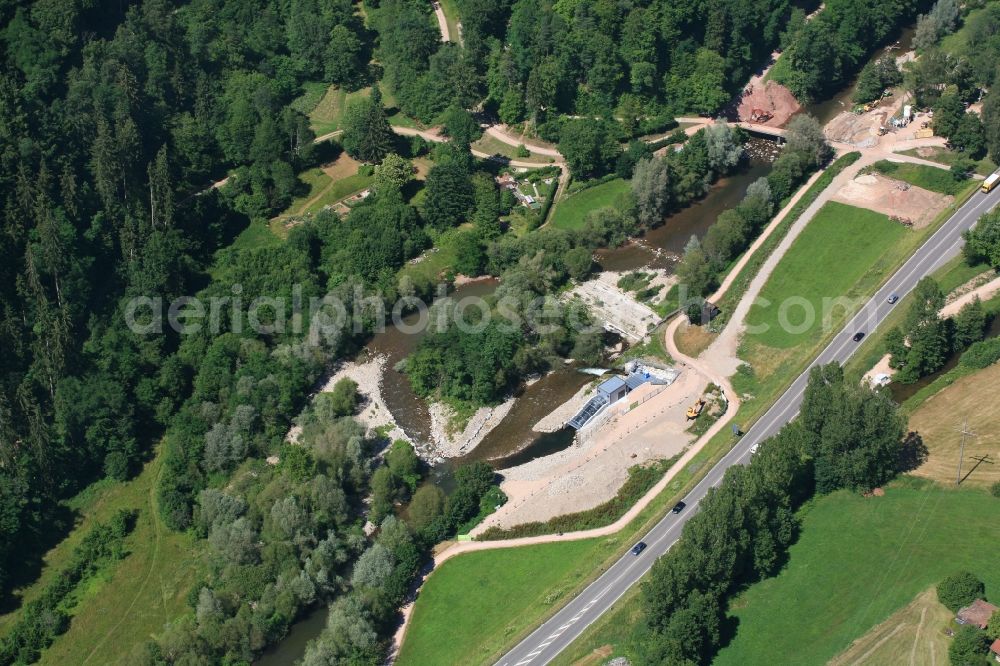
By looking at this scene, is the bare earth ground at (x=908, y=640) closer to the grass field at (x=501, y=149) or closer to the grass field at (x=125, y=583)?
the grass field at (x=125, y=583)

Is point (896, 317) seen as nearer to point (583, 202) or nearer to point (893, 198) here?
point (893, 198)

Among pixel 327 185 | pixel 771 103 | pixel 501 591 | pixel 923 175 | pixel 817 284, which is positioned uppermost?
pixel 327 185

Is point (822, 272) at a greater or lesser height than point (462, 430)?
lesser

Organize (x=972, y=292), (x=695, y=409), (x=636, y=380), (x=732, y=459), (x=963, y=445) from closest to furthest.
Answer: (x=963, y=445) < (x=732, y=459) < (x=695, y=409) < (x=972, y=292) < (x=636, y=380)

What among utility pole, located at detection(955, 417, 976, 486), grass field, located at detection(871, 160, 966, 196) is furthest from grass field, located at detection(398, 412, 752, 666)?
grass field, located at detection(871, 160, 966, 196)

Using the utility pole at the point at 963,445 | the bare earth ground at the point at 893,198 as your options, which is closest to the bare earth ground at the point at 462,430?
the utility pole at the point at 963,445

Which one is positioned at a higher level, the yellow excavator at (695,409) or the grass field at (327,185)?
the grass field at (327,185)

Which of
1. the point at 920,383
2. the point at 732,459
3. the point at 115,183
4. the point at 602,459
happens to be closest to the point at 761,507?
the point at 732,459
